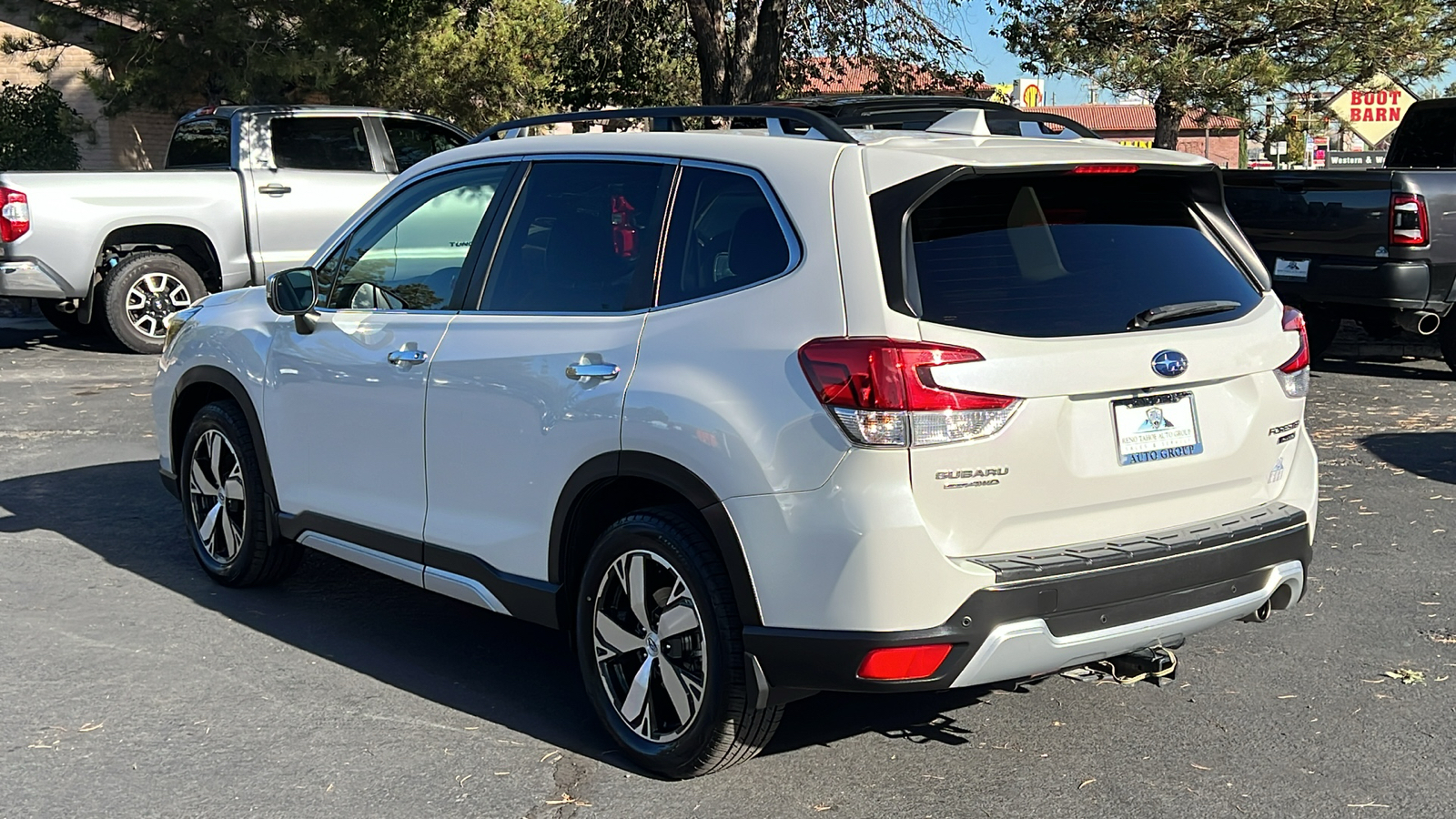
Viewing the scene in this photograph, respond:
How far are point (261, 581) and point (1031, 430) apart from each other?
3.53m

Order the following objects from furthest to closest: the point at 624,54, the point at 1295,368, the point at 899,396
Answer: the point at 624,54
the point at 1295,368
the point at 899,396

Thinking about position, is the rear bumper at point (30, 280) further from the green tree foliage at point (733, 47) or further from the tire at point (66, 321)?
the green tree foliage at point (733, 47)

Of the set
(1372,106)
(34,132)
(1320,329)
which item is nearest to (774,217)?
(1320,329)

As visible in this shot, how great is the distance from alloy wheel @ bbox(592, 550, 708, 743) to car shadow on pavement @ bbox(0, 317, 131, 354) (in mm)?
10660

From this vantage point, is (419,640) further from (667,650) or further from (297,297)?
(667,650)

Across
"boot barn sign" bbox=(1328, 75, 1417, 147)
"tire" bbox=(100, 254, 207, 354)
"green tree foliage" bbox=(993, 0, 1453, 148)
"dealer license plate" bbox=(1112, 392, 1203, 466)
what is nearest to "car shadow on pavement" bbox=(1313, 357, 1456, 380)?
"green tree foliage" bbox=(993, 0, 1453, 148)

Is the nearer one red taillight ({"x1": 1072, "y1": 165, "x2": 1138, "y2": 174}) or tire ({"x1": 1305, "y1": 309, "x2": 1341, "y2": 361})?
red taillight ({"x1": 1072, "y1": 165, "x2": 1138, "y2": 174})

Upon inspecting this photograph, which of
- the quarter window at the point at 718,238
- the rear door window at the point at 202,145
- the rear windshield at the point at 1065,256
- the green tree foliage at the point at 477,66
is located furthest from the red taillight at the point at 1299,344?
the green tree foliage at the point at 477,66

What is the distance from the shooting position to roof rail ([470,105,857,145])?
4.32 meters

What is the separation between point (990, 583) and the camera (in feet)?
12.5

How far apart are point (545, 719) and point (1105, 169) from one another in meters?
2.32

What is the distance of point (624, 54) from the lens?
1897cm

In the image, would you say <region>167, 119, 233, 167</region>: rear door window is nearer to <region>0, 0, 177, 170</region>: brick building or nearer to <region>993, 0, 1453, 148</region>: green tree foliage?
<region>993, 0, 1453, 148</region>: green tree foliage

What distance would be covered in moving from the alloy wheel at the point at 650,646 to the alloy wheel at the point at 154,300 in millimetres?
10368
